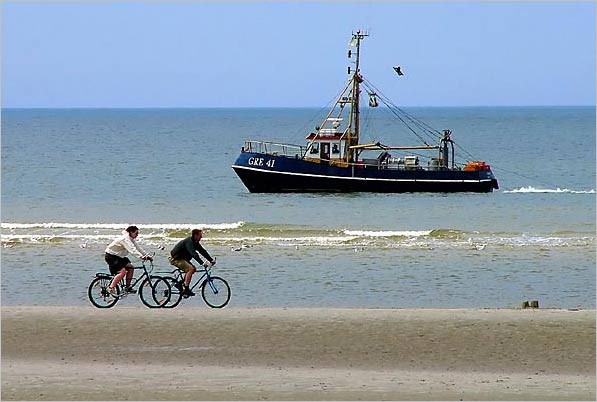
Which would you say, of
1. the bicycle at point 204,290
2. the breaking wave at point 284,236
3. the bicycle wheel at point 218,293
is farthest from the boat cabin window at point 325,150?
the bicycle wheel at point 218,293

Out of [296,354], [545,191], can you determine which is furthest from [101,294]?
[545,191]

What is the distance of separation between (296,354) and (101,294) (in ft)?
16.7

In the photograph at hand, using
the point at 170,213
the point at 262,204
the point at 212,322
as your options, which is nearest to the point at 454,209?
the point at 262,204

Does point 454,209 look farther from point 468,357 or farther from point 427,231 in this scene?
point 468,357

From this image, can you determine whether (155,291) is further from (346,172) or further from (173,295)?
(346,172)

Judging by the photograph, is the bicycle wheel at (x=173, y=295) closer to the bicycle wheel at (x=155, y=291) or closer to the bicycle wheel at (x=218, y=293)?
the bicycle wheel at (x=155, y=291)

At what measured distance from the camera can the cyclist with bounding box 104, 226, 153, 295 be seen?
57.0 ft

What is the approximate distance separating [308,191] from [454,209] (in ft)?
26.3

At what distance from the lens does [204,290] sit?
1912cm

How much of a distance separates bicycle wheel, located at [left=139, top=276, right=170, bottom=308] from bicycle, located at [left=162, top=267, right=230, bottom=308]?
7 centimetres

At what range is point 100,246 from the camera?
94.4ft

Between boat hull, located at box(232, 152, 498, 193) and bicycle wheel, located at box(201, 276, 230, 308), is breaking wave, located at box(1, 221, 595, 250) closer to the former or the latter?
bicycle wheel, located at box(201, 276, 230, 308)

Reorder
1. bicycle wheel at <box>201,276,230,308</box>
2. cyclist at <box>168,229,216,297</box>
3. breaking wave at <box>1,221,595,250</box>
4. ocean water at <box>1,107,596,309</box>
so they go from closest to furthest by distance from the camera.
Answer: cyclist at <box>168,229,216,297</box>
bicycle wheel at <box>201,276,230,308</box>
ocean water at <box>1,107,596,309</box>
breaking wave at <box>1,221,595,250</box>

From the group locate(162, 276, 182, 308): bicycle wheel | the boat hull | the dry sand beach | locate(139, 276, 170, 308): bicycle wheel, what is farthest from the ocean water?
the dry sand beach
